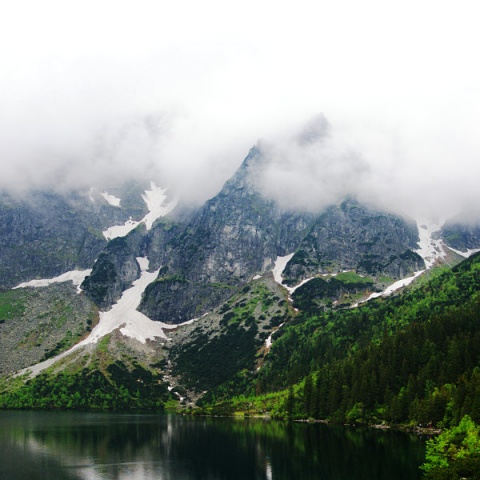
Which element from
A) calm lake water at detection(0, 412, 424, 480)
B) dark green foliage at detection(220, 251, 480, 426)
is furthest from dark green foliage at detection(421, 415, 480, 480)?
dark green foliage at detection(220, 251, 480, 426)

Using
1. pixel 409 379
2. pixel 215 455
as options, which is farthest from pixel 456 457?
pixel 409 379

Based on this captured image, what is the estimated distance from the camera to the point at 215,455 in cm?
8438

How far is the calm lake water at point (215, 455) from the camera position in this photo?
6750 cm

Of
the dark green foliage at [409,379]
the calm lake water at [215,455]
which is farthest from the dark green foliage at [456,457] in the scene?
the dark green foliage at [409,379]

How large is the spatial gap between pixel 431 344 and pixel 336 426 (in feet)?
124

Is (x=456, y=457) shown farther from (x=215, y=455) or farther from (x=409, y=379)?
(x=409, y=379)

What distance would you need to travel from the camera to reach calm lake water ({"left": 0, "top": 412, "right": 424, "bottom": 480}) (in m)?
67.5

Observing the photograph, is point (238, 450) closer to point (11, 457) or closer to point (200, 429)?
point (11, 457)

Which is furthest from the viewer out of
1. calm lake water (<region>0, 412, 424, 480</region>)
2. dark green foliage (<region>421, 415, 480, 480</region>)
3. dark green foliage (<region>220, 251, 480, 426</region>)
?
dark green foliage (<region>220, 251, 480, 426</region>)

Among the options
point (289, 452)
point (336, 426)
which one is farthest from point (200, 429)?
point (289, 452)

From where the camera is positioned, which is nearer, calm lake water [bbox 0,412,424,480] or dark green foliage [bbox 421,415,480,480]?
dark green foliage [bbox 421,415,480,480]

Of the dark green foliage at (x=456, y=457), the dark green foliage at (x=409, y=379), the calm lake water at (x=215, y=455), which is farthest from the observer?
the dark green foliage at (x=409, y=379)

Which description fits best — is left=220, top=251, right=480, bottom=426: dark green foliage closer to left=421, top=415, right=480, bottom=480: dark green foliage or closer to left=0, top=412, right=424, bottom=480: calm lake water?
left=0, top=412, right=424, bottom=480: calm lake water

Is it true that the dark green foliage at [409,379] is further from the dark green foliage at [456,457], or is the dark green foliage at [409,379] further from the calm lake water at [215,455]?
the dark green foliage at [456,457]
